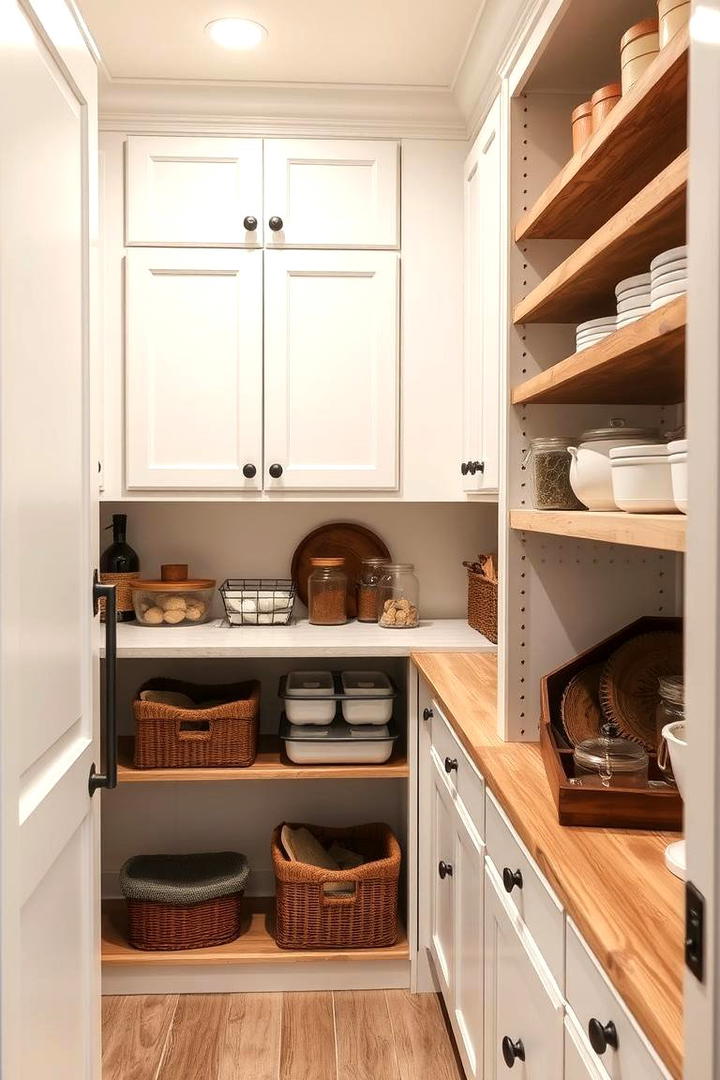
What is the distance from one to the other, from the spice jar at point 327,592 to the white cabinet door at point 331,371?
11.1 inches

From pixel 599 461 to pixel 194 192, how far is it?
185cm

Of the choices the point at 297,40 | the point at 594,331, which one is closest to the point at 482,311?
the point at 297,40

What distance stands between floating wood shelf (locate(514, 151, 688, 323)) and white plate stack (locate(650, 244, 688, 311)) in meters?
0.06

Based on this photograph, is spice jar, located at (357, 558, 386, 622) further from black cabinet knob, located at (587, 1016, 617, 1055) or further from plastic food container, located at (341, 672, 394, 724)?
black cabinet knob, located at (587, 1016, 617, 1055)

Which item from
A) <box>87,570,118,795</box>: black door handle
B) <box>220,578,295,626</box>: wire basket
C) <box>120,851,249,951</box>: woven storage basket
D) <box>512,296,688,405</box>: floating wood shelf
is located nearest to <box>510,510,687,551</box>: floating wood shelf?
<box>512,296,688,405</box>: floating wood shelf

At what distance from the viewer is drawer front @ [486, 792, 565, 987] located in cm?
125

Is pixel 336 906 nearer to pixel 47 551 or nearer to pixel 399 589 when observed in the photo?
pixel 399 589

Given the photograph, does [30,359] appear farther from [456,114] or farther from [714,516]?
[456,114]

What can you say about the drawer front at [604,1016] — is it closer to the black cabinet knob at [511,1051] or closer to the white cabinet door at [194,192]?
the black cabinet knob at [511,1051]

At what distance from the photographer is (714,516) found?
→ 708 mm

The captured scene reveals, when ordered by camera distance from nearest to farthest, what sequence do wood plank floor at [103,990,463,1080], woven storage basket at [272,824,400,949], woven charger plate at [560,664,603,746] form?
woven charger plate at [560,664,603,746] < wood plank floor at [103,990,463,1080] < woven storage basket at [272,824,400,949]

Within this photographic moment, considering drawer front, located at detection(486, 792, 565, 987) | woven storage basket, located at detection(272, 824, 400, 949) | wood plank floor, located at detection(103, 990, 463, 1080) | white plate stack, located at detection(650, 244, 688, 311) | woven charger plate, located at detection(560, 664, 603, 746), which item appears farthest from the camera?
woven storage basket, located at detection(272, 824, 400, 949)

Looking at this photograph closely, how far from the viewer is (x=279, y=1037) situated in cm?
245

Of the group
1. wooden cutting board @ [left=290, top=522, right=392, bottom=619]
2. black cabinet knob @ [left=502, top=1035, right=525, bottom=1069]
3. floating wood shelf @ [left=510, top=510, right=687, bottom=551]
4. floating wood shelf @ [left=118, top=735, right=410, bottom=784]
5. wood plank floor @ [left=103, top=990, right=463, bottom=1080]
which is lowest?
wood plank floor @ [left=103, top=990, right=463, bottom=1080]
